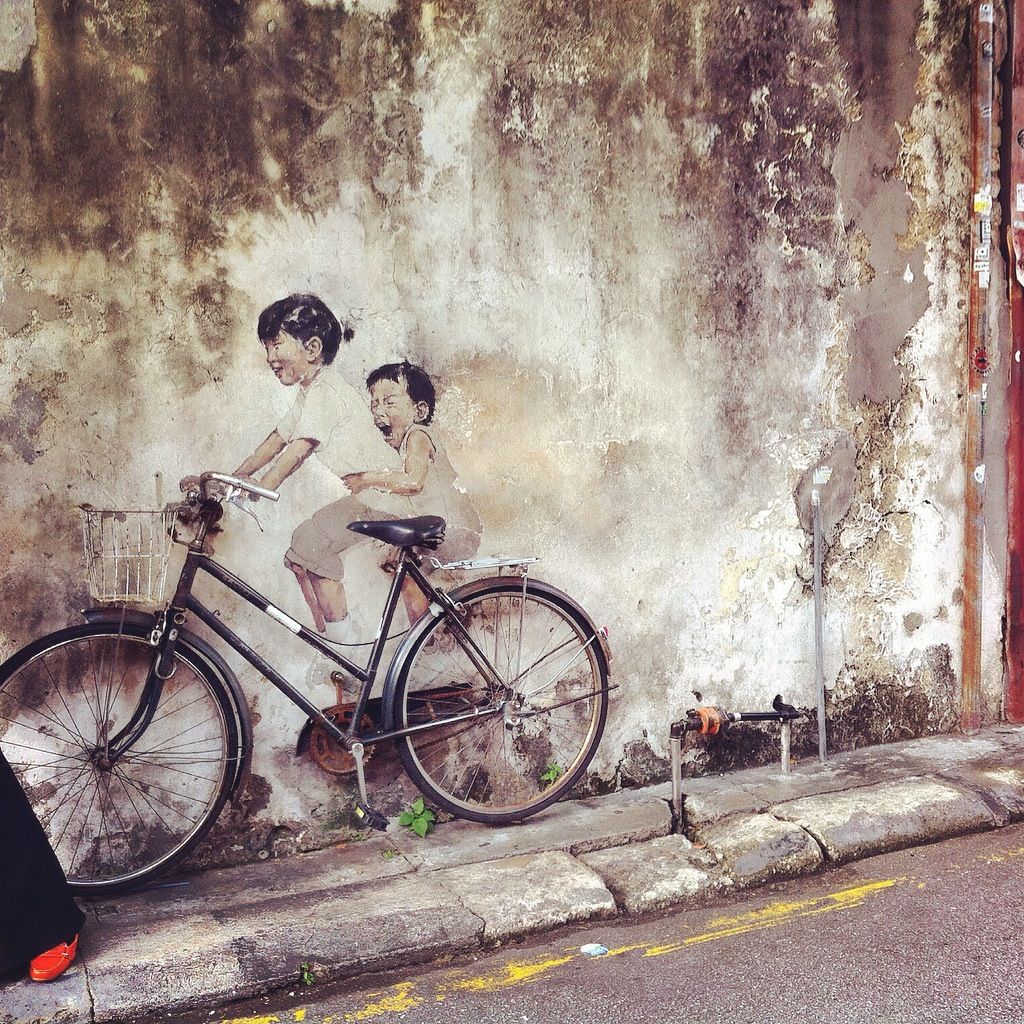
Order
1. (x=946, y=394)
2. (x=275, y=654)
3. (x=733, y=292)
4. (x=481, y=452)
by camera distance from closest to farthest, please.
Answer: (x=275, y=654)
(x=481, y=452)
(x=733, y=292)
(x=946, y=394)

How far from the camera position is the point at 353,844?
4906mm

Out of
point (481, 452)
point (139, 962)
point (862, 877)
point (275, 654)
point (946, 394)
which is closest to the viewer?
point (139, 962)

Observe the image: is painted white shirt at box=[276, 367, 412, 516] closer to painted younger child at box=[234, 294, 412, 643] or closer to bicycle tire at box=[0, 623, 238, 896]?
painted younger child at box=[234, 294, 412, 643]

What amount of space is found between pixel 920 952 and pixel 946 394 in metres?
3.26

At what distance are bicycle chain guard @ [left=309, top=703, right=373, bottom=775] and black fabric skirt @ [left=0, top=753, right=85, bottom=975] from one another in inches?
51.0

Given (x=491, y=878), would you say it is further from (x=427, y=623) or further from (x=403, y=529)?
(x=403, y=529)

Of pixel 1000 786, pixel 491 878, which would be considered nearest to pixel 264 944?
pixel 491 878

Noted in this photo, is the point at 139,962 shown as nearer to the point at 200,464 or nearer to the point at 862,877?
the point at 200,464

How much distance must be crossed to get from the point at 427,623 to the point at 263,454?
1017 millimetres

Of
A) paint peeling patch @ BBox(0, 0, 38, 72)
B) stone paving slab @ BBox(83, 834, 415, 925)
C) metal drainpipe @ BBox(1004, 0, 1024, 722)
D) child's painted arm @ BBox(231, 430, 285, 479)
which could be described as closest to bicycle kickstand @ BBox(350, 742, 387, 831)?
stone paving slab @ BBox(83, 834, 415, 925)

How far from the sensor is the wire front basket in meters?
4.29

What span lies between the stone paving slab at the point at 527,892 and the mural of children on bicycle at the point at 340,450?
1.21m

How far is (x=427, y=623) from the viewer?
4.82 meters

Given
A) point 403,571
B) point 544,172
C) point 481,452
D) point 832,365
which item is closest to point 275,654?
point 403,571
